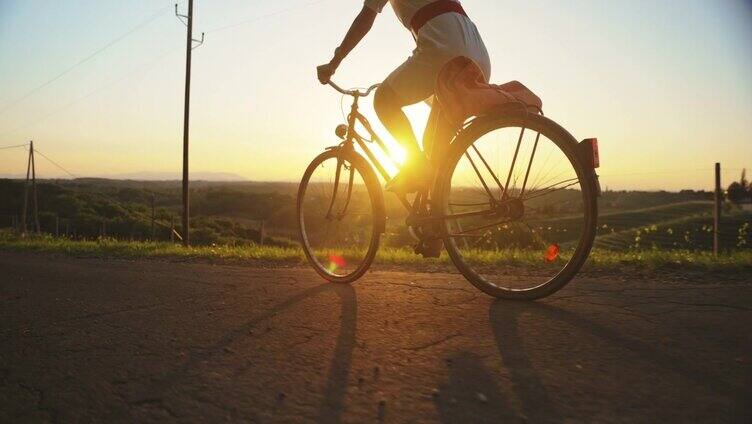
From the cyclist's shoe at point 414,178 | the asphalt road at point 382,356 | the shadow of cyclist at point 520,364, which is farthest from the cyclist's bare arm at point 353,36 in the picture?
the shadow of cyclist at point 520,364

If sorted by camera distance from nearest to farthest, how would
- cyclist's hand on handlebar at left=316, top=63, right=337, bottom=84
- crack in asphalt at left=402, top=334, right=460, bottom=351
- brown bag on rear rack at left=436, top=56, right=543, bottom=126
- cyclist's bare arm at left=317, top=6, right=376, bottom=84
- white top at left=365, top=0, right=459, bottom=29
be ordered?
crack in asphalt at left=402, top=334, right=460, bottom=351
brown bag on rear rack at left=436, top=56, right=543, bottom=126
white top at left=365, top=0, right=459, bottom=29
cyclist's bare arm at left=317, top=6, right=376, bottom=84
cyclist's hand on handlebar at left=316, top=63, right=337, bottom=84

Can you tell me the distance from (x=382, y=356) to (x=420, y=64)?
6.06ft

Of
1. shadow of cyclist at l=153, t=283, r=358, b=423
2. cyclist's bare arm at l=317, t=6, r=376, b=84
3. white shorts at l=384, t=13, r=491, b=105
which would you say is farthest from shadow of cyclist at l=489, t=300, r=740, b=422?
cyclist's bare arm at l=317, t=6, r=376, b=84

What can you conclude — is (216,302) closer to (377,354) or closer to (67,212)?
(377,354)

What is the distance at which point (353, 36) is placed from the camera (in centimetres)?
356

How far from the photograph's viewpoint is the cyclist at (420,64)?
2996 mm

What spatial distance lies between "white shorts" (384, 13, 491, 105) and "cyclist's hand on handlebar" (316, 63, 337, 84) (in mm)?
752

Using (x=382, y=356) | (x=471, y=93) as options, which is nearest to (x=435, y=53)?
(x=471, y=93)

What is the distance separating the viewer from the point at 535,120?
2795 millimetres

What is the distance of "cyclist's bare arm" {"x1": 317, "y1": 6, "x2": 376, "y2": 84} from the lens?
3482mm

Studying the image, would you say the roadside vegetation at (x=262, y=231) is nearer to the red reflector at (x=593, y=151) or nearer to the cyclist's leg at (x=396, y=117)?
the red reflector at (x=593, y=151)

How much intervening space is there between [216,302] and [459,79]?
1921 mm

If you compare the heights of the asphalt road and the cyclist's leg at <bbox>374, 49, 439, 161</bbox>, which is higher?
the cyclist's leg at <bbox>374, 49, 439, 161</bbox>

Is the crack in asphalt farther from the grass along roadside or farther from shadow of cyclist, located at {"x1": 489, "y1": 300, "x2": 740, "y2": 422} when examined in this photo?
the grass along roadside
